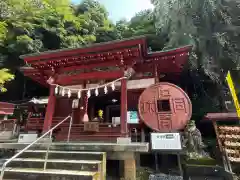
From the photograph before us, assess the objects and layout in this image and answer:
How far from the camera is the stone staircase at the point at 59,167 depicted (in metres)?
4.66

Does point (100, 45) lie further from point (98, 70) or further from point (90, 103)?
point (90, 103)

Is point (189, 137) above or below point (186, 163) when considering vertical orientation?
above

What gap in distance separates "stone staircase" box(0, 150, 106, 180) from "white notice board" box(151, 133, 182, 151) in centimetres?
201

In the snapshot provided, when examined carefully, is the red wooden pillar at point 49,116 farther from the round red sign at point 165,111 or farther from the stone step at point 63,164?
the round red sign at point 165,111

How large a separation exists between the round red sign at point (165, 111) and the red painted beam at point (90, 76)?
1502 millimetres

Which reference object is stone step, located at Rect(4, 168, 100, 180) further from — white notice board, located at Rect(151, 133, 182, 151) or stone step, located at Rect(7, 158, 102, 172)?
white notice board, located at Rect(151, 133, 182, 151)

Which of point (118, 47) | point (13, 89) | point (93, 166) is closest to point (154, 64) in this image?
point (118, 47)

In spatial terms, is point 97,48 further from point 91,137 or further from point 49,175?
point 49,175

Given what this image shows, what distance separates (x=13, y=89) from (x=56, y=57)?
13.9 meters

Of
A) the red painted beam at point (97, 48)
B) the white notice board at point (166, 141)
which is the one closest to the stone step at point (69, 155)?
the white notice board at point (166, 141)

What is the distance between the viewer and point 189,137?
761 cm

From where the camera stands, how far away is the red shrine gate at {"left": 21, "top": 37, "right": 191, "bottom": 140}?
23.5 feet

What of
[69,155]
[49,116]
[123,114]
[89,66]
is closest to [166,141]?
[123,114]

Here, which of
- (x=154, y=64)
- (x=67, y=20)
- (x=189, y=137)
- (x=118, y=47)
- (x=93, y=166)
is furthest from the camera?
(x=67, y=20)
